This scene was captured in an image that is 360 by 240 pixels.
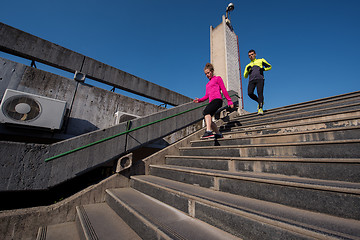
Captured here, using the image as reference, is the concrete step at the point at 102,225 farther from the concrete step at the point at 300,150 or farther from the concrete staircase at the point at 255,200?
the concrete step at the point at 300,150

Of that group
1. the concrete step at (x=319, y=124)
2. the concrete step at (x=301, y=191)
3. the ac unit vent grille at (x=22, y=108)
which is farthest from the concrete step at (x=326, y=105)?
the ac unit vent grille at (x=22, y=108)

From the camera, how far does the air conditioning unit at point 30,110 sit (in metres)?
3.12

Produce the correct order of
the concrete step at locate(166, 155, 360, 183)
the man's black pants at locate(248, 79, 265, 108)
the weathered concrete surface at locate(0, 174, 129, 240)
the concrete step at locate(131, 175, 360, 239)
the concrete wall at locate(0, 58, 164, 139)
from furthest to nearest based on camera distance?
the man's black pants at locate(248, 79, 265, 108) < the concrete wall at locate(0, 58, 164, 139) < the weathered concrete surface at locate(0, 174, 129, 240) < the concrete step at locate(166, 155, 360, 183) < the concrete step at locate(131, 175, 360, 239)

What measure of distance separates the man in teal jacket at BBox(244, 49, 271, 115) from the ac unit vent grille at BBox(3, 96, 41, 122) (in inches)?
234

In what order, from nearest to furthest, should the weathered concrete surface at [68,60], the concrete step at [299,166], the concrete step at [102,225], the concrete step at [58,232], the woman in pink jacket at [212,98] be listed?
the concrete step at [299,166], the concrete step at [102,225], the concrete step at [58,232], the woman in pink jacket at [212,98], the weathered concrete surface at [68,60]

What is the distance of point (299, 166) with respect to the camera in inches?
64.5

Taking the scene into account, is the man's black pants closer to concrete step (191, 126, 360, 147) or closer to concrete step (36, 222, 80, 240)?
concrete step (191, 126, 360, 147)

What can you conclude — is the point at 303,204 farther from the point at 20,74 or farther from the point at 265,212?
the point at 20,74

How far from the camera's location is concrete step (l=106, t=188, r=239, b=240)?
1.24 meters

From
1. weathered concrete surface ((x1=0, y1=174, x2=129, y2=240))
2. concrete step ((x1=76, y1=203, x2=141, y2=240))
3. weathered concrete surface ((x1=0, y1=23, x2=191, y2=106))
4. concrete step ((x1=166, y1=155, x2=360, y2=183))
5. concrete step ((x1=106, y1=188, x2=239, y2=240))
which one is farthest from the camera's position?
weathered concrete surface ((x1=0, y1=23, x2=191, y2=106))

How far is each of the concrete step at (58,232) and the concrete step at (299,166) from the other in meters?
2.11

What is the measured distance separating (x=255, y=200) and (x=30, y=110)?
4.65m

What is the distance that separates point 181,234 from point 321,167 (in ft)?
4.93

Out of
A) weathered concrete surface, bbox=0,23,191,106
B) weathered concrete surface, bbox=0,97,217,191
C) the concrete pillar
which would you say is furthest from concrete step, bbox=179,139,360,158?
the concrete pillar
